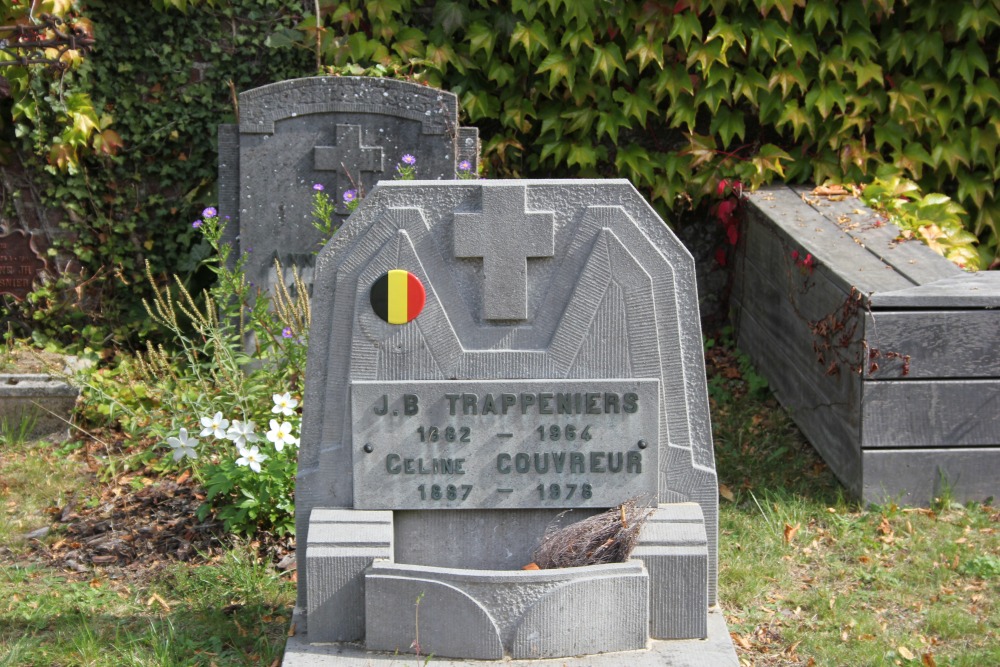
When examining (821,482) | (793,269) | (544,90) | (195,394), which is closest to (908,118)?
(793,269)

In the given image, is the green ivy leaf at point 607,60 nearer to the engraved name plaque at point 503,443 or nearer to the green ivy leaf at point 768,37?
the green ivy leaf at point 768,37

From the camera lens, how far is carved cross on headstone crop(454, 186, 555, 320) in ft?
10.1

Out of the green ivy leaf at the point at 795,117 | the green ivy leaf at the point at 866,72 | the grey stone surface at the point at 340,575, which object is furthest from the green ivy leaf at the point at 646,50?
the grey stone surface at the point at 340,575

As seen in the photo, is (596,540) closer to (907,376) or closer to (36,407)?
(907,376)

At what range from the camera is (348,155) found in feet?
18.0

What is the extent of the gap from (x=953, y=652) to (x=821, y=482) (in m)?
1.26

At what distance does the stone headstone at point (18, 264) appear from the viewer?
6156 mm

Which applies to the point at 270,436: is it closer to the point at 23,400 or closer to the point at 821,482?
the point at 23,400

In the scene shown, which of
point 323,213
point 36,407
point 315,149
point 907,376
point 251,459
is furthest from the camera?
point 315,149

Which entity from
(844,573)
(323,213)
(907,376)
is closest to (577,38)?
(323,213)

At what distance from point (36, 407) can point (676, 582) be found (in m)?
3.37

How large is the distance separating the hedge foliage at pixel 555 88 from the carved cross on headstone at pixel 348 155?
50 cm

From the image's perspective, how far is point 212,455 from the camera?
4.70m

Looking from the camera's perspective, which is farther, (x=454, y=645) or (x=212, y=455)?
(x=212, y=455)
